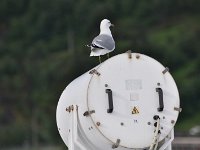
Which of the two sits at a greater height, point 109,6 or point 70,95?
point 109,6

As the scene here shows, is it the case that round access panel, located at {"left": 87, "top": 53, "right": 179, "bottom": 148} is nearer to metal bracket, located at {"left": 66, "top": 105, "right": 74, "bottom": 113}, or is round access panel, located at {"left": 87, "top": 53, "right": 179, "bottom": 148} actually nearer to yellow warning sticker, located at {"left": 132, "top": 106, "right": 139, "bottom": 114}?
yellow warning sticker, located at {"left": 132, "top": 106, "right": 139, "bottom": 114}

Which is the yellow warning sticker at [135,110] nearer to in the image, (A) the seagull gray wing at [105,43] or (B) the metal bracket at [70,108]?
(B) the metal bracket at [70,108]

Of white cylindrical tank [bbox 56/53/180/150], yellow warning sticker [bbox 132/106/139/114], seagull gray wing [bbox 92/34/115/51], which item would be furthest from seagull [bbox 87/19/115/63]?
yellow warning sticker [bbox 132/106/139/114]

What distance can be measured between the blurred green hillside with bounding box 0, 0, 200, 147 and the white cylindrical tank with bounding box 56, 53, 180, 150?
155 ft

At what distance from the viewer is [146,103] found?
11047 millimetres

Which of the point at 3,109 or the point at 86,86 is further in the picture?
the point at 3,109

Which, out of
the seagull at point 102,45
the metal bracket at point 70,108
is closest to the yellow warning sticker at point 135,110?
the metal bracket at point 70,108

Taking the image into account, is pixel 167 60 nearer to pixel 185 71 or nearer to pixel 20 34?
pixel 185 71

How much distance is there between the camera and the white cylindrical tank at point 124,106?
1091 centimetres

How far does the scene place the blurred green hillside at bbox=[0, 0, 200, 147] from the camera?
71.3 m

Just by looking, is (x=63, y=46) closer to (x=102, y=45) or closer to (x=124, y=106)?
(x=102, y=45)

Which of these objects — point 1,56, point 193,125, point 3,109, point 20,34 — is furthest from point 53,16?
point 193,125

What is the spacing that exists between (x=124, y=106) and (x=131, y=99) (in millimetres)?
126

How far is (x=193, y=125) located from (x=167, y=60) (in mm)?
11367
